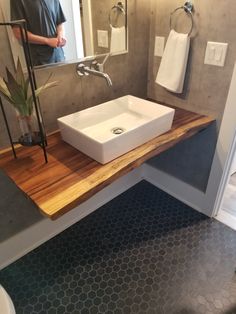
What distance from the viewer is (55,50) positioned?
4.25 ft

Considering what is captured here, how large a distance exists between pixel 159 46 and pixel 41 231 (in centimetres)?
149

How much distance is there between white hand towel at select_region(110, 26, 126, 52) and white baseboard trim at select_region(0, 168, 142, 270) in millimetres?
1049

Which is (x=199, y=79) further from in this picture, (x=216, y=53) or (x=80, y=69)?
(x=80, y=69)

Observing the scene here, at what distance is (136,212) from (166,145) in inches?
32.3

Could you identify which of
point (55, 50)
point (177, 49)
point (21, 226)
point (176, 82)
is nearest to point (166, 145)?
point (176, 82)

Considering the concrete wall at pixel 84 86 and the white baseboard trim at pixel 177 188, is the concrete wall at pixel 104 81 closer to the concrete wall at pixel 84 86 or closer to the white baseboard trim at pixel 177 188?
the concrete wall at pixel 84 86

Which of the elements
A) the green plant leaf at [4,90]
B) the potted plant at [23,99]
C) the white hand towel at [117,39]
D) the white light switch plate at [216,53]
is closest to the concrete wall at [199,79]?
the white light switch plate at [216,53]

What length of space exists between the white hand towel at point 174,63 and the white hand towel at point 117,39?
281 mm

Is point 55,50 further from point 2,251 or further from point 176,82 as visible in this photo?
point 2,251

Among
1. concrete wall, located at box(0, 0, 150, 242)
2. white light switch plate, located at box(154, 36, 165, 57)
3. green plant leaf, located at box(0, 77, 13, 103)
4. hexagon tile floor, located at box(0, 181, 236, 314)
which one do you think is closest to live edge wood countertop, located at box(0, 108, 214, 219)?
concrete wall, located at box(0, 0, 150, 242)

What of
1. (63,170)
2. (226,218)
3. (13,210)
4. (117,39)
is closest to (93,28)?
(117,39)

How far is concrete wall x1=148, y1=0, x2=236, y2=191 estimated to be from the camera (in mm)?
1336

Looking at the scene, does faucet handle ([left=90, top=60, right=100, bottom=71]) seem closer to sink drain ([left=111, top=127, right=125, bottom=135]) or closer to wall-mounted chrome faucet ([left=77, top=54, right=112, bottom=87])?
wall-mounted chrome faucet ([left=77, top=54, right=112, bottom=87])

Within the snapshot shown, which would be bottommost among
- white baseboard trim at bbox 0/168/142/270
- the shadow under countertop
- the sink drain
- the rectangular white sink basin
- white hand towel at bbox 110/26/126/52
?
white baseboard trim at bbox 0/168/142/270
